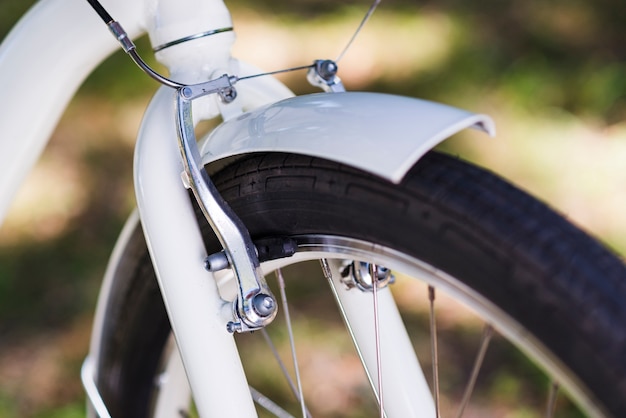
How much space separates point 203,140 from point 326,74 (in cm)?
12

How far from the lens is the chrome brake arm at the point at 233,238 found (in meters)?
0.52

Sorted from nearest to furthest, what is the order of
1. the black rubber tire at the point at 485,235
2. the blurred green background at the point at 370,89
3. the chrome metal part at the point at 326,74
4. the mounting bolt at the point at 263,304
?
the black rubber tire at the point at 485,235, the mounting bolt at the point at 263,304, the chrome metal part at the point at 326,74, the blurred green background at the point at 370,89

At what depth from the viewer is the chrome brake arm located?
0.52 meters

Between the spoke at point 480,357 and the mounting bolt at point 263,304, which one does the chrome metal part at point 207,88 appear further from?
the spoke at point 480,357

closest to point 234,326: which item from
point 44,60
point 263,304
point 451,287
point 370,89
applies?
point 263,304

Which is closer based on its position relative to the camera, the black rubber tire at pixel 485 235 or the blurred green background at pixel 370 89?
the black rubber tire at pixel 485 235

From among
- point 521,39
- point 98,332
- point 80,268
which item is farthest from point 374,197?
point 521,39

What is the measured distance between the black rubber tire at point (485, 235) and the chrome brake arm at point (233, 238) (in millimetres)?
48

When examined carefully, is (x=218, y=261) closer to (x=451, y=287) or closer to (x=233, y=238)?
(x=233, y=238)

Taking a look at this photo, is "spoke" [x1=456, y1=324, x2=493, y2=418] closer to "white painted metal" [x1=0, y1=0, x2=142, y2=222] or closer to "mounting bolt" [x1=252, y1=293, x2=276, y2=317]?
"mounting bolt" [x1=252, y1=293, x2=276, y2=317]

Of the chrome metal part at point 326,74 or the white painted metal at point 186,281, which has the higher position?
the chrome metal part at point 326,74

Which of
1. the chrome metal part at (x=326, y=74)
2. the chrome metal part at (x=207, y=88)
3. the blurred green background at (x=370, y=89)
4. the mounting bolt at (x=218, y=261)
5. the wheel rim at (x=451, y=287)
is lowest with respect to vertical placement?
the wheel rim at (x=451, y=287)

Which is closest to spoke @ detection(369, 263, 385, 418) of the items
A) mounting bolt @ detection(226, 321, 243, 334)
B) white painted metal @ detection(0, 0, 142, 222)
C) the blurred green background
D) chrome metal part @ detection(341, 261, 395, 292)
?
chrome metal part @ detection(341, 261, 395, 292)

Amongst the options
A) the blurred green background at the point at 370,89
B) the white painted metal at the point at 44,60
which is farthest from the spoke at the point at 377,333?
the blurred green background at the point at 370,89
